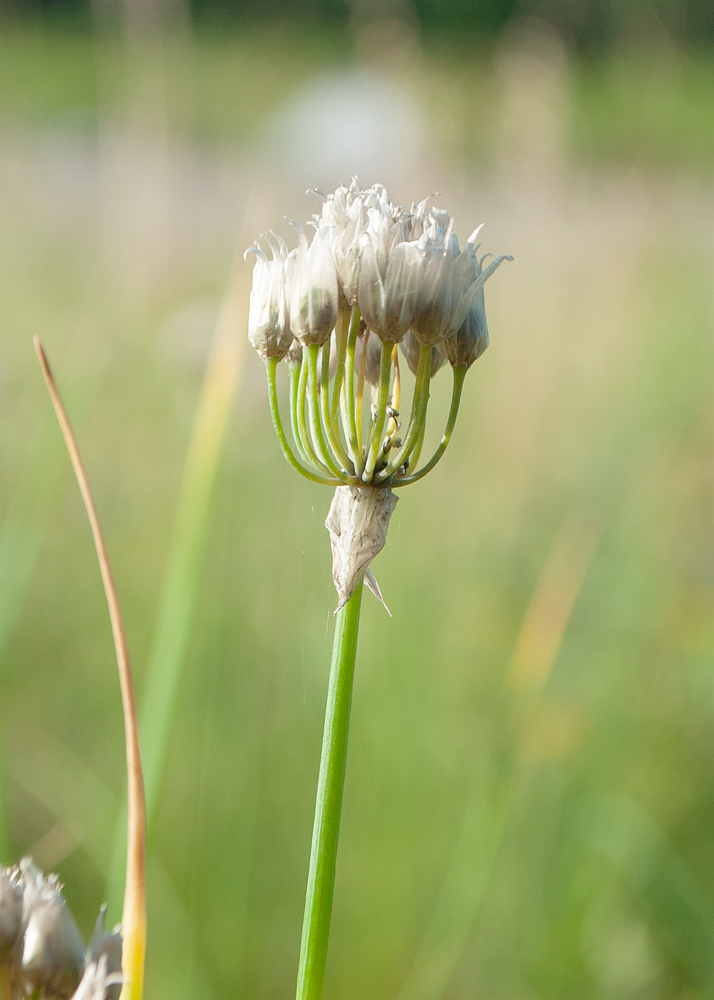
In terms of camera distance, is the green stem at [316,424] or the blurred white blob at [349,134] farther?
the blurred white blob at [349,134]

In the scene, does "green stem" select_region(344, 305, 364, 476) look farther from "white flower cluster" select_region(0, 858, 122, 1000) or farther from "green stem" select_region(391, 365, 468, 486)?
"white flower cluster" select_region(0, 858, 122, 1000)

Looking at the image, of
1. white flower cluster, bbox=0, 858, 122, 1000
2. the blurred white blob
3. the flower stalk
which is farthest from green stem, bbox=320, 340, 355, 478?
the blurred white blob

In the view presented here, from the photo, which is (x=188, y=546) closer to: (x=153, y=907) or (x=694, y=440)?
(x=153, y=907)

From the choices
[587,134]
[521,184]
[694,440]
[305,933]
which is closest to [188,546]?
[305,933]

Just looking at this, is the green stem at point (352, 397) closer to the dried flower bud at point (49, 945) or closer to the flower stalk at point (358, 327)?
the flower stalk at point (358, 327)

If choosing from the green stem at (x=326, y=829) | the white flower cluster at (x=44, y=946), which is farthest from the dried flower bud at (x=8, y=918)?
the green stem at (x=326, y=829)
